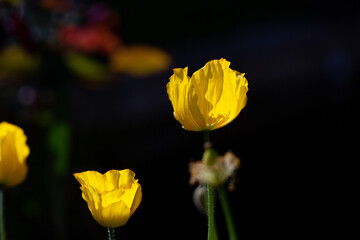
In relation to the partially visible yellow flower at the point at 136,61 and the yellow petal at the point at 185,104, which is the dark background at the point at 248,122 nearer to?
the partially visible yellow flower at the point at 136,61

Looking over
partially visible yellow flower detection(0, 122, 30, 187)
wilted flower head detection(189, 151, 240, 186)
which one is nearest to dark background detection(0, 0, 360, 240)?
partially visible yellow flower detection(0, 122, 30, 187)

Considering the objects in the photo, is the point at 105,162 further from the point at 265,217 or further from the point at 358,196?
the point at 358,196

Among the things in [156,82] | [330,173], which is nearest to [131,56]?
[330,173]

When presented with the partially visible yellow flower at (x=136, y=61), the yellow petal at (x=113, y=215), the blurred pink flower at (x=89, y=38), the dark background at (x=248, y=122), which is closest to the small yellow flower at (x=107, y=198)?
the yellow petal at (x=113, y=215)

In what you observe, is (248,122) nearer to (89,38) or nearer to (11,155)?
(89,38)

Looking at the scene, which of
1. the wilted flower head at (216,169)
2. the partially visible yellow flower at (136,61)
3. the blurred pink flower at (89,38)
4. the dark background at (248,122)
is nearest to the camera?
the wilted flower head at (216,169)

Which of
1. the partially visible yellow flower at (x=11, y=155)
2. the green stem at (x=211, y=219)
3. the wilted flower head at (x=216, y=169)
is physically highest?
the partially visible yellow flower at (x=11, y=155)
